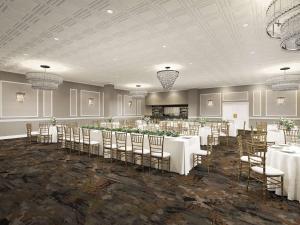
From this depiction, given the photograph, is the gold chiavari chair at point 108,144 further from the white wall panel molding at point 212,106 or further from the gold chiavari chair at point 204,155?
the white wall panel molding at point 212,106

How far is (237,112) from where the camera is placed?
13320 mm

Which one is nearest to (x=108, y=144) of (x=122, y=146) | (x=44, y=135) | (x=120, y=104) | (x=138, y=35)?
(x=122, y=146)

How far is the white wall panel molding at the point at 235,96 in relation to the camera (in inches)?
508

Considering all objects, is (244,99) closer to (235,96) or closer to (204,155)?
(235,96)

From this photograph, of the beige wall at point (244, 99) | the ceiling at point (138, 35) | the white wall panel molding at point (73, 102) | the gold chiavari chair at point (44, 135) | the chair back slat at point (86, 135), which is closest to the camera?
the ceiling at point (138, 35)

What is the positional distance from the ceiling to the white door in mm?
5730

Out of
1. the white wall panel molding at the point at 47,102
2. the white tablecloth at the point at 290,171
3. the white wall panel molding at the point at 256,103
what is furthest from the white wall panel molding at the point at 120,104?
the white tablecloth at the point at 290,171

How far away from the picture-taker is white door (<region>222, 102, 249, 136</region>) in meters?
13.0

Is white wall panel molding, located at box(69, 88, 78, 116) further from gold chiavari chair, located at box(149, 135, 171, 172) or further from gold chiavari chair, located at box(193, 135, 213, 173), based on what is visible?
gold chiavari chair, located at box(193, 135, 213, 173)

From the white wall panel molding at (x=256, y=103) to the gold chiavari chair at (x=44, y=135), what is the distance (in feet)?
41.5

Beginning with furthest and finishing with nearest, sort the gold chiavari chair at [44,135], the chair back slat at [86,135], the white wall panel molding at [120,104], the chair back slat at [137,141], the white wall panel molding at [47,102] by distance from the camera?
the white wall panel molding at [120,104], the white wall panel molding at [47,102], the gold chiavari chair at [44,135], the chair back slat at [86,135], the chair back slat at [137,141]

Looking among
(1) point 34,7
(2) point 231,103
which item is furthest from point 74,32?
(2) point 231,103

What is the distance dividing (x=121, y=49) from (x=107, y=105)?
8.16 m

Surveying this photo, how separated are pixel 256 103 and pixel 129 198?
12216 mm
